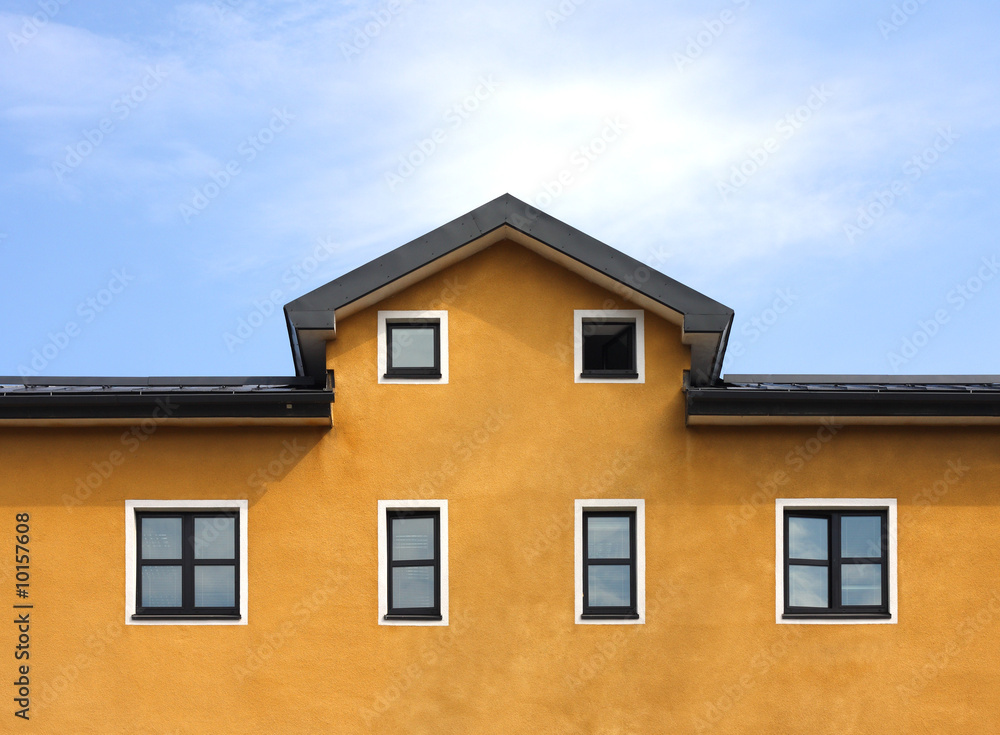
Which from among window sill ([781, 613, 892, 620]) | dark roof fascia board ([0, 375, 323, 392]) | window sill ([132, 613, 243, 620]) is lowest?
window sill ([132, 613, 243, 620])

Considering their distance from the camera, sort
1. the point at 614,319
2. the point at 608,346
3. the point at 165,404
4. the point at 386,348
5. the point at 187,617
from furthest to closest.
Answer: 1. the point at 608,346
2. the point at 614,319
3. the point at 386,348
4. the point at 187,617
5. the point at 165,404

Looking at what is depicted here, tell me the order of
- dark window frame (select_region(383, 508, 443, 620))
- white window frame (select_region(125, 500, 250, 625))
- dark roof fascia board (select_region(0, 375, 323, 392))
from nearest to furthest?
white window frame (select_region(125, 500, 250, 625)) < dark window frame (select_region(383, 508, 443, 620)) < dark roof fascia board (select_region(0, 375, 323, 392))

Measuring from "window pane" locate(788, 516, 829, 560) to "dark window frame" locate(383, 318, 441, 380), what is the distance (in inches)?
203

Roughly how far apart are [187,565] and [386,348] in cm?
383

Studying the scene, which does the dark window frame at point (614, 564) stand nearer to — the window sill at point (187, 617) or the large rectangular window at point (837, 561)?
the large rectangular window at point (837, 561)

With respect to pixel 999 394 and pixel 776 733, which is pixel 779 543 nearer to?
pixel 776 733

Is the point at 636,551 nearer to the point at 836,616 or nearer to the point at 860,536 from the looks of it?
the point at 836,616

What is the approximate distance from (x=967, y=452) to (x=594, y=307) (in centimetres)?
537

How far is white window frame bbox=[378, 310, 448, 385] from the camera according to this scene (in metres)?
12.9

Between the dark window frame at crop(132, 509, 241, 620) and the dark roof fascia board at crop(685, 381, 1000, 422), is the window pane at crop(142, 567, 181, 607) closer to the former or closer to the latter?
the dark window frame at crop(132, 509, 241, 620)

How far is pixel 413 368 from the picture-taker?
13.1 metres

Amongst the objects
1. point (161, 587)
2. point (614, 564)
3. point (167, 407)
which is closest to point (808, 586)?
point (614, 564)

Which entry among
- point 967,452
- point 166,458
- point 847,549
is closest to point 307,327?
point 166,458

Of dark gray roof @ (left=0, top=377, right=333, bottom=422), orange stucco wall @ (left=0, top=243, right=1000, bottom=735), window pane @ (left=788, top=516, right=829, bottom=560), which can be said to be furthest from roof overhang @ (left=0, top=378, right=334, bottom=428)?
window pane @ (left=788, top=516, right=829, bottom=560)
